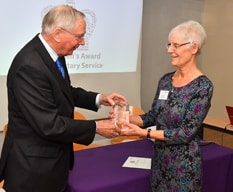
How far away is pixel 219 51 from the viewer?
4754 mm

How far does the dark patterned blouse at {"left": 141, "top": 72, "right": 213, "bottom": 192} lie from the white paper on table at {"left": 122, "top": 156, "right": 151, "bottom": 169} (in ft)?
0.88

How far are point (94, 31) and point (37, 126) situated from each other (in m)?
2.39

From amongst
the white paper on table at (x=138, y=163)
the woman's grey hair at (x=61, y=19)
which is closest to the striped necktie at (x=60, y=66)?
the woman's grey hair at (x=61, y=19)

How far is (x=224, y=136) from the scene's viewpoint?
346 centimetres

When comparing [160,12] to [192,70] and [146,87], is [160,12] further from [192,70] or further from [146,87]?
[192,70]

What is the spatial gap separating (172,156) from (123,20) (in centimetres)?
245

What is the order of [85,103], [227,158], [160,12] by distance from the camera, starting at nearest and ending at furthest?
[85,103] < [227,158] < [160,12]

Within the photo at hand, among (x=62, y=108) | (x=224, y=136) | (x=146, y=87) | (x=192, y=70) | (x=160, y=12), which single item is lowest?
(x=224, y=136)

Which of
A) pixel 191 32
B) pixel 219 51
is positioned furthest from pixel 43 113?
pixel 219 51

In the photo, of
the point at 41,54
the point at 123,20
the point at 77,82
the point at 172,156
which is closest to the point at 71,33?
the point at 41,54

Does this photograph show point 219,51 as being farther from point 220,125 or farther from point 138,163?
point 138,163

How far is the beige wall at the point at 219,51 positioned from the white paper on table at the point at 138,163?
109 inches

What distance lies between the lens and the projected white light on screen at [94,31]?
308cm

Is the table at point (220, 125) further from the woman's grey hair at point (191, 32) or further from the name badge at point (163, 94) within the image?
the woman's grey hair at point (191, 32)
